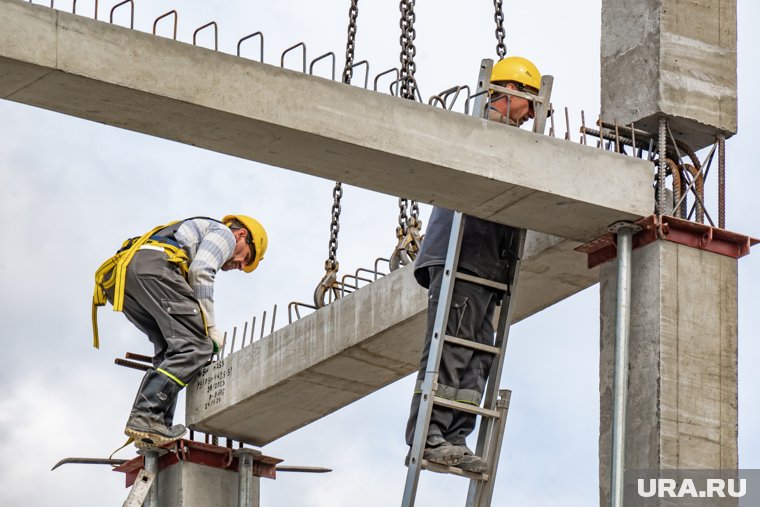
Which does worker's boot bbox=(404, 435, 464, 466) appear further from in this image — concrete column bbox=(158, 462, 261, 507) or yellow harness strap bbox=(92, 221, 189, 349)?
concrete column bbox=(158, 462, 261, 507)

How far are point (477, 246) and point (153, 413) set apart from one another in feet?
9.41

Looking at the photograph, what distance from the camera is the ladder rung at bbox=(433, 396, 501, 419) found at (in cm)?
1328

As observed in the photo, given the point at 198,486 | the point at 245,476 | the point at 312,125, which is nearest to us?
the point at 312,125

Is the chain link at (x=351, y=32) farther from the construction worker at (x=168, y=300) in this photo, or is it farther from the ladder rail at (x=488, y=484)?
the ladder rail at (x=488, y=484)

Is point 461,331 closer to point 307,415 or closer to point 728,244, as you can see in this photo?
point 728,244

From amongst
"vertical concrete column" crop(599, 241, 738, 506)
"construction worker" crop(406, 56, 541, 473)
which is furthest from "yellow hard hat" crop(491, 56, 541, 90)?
"vertical concrete column" crop(599, 241, 738, 506)

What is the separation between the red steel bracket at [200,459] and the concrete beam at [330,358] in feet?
0.92

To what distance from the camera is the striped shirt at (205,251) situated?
14.9m

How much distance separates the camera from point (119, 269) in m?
15.0

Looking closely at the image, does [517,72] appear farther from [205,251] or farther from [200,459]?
[200,459]

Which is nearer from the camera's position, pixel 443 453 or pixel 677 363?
pixel 677 363

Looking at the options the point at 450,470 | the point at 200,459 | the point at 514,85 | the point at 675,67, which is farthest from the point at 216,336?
the point at 675,67

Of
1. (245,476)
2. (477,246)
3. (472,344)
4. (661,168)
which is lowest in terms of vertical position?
(245,476)

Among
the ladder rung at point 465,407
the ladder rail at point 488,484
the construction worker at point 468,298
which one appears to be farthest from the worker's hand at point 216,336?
the ladder rail at point 488,484
